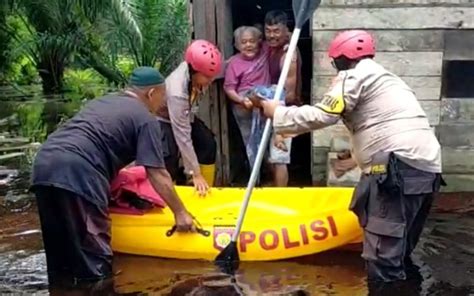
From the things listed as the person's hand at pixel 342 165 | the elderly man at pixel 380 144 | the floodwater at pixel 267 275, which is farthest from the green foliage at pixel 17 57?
the elderly man at pixel 380 144

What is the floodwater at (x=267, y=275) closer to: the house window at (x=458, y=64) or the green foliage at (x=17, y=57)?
the house window at (x=458, y=64)

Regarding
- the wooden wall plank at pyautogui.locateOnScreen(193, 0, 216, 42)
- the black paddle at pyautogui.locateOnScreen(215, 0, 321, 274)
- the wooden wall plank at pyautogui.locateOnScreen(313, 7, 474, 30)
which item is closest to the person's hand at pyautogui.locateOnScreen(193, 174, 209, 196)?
the black paddle at pyautogui.locateOnScreen(215, 0, 321, 274)

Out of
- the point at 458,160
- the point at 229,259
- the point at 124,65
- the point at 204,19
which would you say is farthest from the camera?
the point at 124,65

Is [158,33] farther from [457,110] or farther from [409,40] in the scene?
[457,110]

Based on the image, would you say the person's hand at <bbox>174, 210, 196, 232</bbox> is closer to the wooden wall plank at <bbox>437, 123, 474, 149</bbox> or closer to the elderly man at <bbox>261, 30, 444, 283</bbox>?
the elderly man at <bbox>261, 30, 444, 283</bbox>

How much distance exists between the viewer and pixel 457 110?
7.93 metres

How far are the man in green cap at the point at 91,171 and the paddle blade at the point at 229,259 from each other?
1.81 feet

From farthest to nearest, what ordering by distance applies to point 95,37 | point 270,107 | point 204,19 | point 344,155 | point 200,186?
point 95,37 < point 204,19 < point 344,155 < point 200,186 < point 270,107

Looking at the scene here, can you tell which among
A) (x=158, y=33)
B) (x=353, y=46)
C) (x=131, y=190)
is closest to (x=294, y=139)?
(x=131, y=190)

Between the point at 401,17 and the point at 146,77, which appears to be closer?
the point at 146,77

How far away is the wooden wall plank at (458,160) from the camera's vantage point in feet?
26.1

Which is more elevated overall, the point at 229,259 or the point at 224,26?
the point at 224,26

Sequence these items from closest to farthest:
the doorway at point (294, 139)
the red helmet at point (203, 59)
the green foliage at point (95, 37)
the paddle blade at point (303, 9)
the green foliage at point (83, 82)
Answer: the paddle blade at point (303, 9)
the red helmet at point (203, 59)
the doorway at point (294, 139)
the green foliage at point (95, 37)
the green foliage at point (83, 82)

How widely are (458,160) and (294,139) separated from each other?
7.36 ft
